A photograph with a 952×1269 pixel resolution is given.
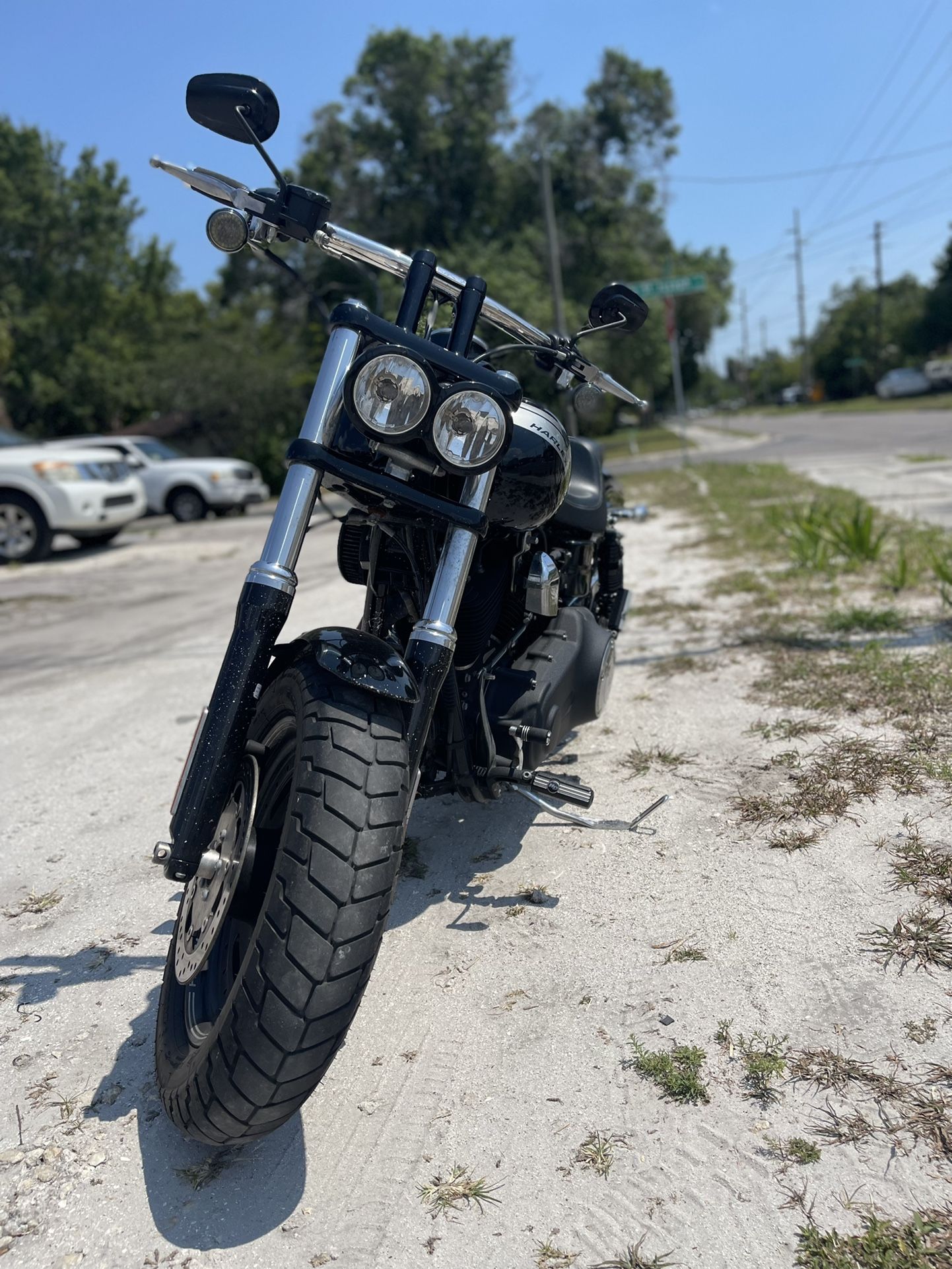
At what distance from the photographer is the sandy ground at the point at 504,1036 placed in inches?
71.4

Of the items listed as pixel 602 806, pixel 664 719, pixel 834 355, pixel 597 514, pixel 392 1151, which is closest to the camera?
pixel 392 1151

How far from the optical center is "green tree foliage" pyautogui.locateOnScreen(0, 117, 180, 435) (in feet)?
114

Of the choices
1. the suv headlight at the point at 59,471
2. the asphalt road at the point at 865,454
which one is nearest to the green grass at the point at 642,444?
the asphalt road at the point at 865,454

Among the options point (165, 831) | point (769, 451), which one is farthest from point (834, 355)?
point (165, 831)

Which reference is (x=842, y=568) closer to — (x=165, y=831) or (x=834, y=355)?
(x=165, y=831)

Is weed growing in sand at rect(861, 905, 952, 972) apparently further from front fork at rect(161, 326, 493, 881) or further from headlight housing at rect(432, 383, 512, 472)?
headlight housing at rect(432, 383, 512, 472)

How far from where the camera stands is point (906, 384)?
5038 centimetres

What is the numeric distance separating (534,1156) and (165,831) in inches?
82.3

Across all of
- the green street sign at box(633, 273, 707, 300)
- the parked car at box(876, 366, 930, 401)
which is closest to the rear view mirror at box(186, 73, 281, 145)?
the green street sign at box(633, 273, 707, 300)

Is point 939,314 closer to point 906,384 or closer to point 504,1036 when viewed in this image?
point 906,384

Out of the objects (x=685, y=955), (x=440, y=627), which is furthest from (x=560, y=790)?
(x=440, y=627)

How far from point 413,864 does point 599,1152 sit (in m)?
1.40

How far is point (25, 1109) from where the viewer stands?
221 centimetres

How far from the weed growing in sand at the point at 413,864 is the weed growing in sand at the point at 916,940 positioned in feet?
4.23
